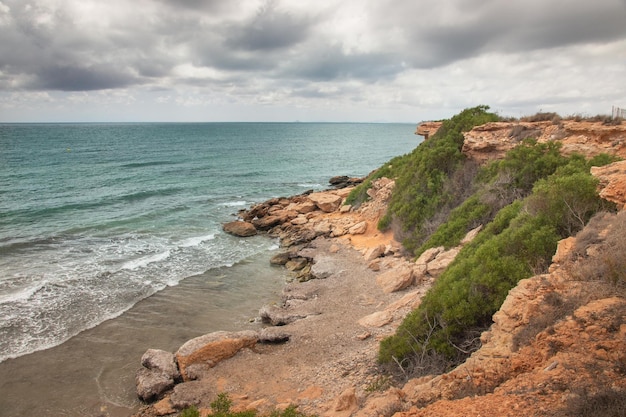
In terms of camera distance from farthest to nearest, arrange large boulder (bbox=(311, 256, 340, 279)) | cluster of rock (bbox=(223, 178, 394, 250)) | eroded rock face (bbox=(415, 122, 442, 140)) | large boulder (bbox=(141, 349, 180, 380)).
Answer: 1. eroded rock face (bbox=(415, 122, 442, 140))
2. cluster of rock (bbox=(223, 178, 394, 250))
3. large boulder (bbox=(311, 256, 340, 279))
4. large boulder (bbox=(141, 349, 180, 380))

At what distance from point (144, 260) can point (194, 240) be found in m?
4.61

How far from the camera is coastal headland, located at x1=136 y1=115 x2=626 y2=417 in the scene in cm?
603

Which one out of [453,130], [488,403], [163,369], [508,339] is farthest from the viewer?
[453,130]

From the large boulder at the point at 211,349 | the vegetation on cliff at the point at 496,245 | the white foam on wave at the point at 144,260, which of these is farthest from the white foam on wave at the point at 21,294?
the vegetation on cliff at the point at 496,245

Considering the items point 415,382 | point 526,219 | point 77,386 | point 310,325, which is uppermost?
point 526,219

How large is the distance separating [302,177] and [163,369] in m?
44.5

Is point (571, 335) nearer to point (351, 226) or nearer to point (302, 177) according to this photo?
point (351, 226)

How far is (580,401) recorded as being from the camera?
514cm

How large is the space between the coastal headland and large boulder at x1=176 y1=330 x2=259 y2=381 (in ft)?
0.10

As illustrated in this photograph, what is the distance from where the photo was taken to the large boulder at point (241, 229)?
28484mm

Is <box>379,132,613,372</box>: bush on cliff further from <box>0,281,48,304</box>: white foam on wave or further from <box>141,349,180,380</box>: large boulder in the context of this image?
<box>0,281,48,304</box>: white foam on wave

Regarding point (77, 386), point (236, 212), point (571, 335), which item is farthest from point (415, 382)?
point (236, 212)

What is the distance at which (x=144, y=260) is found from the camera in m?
22.7

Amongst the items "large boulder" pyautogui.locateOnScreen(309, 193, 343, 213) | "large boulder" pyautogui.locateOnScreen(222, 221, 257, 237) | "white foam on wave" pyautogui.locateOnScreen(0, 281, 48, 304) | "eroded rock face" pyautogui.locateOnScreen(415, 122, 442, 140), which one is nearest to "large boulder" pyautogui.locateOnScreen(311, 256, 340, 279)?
"large boulder" pyautogui.locateOnScreen(222, 221, 257, 237)
